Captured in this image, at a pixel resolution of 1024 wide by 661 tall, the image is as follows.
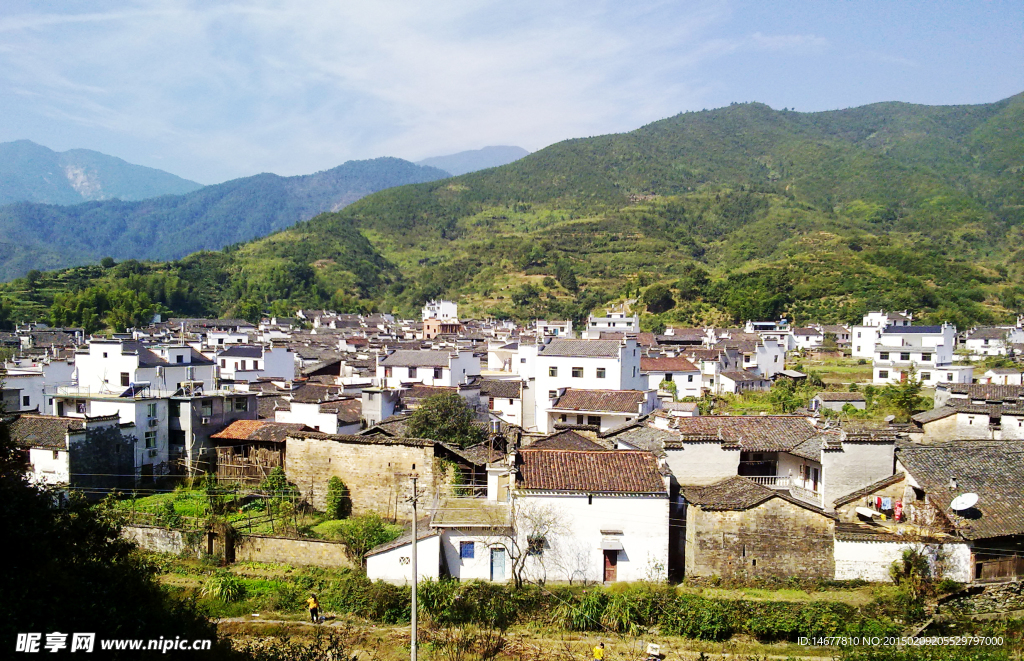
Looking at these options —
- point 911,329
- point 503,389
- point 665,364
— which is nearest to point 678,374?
point 665,364

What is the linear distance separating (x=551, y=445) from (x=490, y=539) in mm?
5160

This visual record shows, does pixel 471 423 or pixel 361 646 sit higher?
pixel 471 423

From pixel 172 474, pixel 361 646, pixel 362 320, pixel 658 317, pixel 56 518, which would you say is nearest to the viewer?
pixel 56 518

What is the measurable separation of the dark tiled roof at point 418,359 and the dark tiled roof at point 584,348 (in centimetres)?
594

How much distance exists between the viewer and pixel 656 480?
15016mm

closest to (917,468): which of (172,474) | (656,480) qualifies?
(656,480)

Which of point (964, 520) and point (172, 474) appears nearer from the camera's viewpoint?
point (964, 520)

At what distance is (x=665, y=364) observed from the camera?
40125 millimetres

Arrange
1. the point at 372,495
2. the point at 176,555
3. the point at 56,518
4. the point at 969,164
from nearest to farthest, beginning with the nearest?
1. the point at 56,518
2. the point at 176,555
3. the point at 372,495
4. the point at 969,164

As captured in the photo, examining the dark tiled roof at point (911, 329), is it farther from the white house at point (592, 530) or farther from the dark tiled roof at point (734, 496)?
the white house at point (592, 530)

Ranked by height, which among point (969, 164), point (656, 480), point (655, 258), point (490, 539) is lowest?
point (490, 539)

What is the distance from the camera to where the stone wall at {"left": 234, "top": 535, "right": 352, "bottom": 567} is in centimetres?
1595

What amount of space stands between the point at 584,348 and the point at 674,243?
316 ft

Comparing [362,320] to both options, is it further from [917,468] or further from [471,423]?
[917,468]
